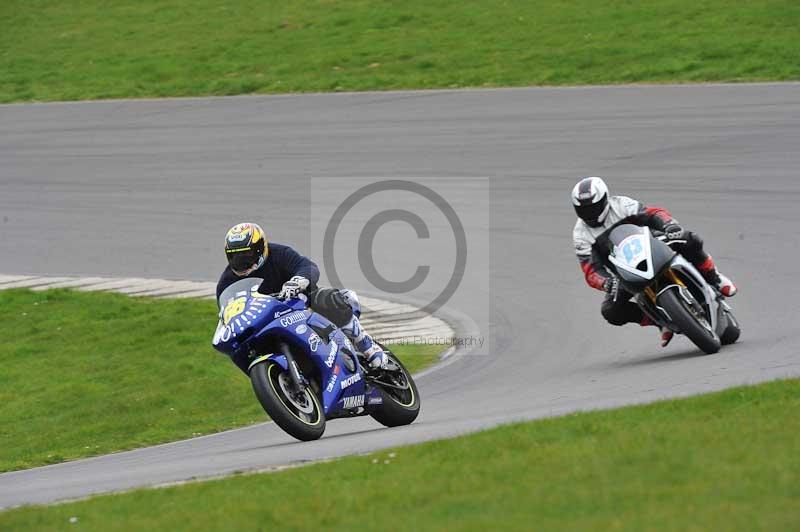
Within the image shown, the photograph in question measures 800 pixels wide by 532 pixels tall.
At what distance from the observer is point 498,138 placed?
75.5ft

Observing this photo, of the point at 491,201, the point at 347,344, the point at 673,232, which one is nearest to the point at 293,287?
the point at 347,344

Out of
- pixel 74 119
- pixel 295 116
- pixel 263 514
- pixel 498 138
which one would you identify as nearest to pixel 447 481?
pixel 263 514

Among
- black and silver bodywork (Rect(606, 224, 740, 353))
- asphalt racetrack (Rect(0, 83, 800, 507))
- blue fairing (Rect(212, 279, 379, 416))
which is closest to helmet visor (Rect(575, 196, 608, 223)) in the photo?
black and silver bodywork (Rect(606, 224, 740, 353))

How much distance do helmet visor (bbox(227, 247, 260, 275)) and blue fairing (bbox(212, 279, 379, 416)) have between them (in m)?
0.17

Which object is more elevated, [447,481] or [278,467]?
[447,481]

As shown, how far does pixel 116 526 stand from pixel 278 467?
1.54 meters

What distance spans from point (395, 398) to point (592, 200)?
2.54 meters

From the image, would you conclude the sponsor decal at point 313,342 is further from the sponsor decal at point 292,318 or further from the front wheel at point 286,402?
the front wheel at point 286,402

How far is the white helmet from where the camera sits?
1155 centimetres

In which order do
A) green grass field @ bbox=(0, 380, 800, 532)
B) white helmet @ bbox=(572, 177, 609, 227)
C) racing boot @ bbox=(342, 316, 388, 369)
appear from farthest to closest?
white helmet @ bbox=(572, 177, 609, 227) → racing boot @ bbox=(342, 316, 388, 369) → green grass field @ bbox=(0, 380, 800, 532)

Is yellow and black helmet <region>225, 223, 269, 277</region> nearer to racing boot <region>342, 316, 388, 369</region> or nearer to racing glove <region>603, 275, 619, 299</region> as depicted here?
racing boot <region>342, 316, 388, 369</region>

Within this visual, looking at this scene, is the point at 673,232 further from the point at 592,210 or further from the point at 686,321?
the point at 686,321

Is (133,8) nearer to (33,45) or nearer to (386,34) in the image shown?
(33,45)

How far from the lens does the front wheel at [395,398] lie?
33.2ft
